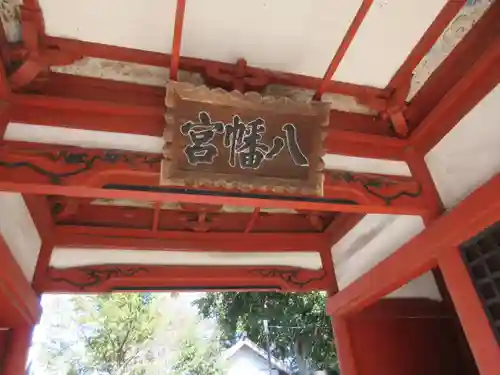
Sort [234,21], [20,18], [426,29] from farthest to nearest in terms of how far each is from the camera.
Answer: [426,29] → [234,21] → [20,18]

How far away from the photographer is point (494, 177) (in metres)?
1.97

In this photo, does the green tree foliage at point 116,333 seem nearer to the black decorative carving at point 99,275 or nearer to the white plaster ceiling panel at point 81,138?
the black decorative carving at point 99,275

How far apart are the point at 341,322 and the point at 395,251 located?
98 cm

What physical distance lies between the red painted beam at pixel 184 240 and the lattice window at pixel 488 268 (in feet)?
5.70

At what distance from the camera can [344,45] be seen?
85.2 inches

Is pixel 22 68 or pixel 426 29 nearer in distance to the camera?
pixel 22 68

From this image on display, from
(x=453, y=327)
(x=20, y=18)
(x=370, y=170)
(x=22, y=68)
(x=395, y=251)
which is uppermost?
(x=20, y=18)

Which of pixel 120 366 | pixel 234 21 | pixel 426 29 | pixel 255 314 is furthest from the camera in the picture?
pixel 120 366

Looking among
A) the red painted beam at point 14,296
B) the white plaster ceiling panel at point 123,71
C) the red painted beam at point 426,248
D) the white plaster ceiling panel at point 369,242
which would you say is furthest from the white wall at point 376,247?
the red painted beam at point 14,296

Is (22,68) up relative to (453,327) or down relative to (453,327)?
up

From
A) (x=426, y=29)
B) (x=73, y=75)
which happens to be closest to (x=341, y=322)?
(x=426, y=29)

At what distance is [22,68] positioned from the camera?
1.96 metres

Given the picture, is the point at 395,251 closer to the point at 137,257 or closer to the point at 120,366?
the point at 137,257

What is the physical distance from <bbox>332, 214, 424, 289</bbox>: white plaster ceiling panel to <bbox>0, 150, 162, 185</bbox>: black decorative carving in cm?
171
